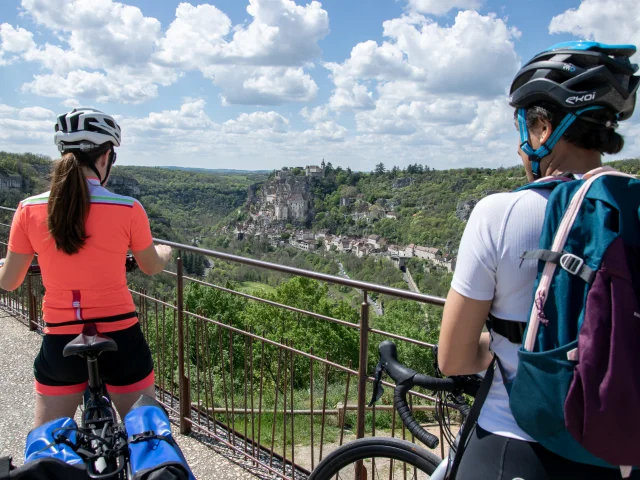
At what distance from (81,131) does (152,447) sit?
4.46 feet

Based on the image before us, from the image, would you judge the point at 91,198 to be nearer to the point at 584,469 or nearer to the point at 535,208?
the point at 535,208

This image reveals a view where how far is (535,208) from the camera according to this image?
1146 mm

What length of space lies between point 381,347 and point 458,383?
0.27 meters

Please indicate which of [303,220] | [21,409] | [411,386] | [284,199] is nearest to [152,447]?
[411,386]

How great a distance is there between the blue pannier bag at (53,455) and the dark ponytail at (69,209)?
705 mm

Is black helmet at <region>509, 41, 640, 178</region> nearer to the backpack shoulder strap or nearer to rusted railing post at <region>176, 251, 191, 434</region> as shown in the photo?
the backpack shoulder strap

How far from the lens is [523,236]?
1.14 m

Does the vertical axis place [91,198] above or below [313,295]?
above

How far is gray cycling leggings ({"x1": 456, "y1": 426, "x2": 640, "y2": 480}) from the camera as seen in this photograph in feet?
3.85

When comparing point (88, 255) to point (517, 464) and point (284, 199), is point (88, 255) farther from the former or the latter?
point (284, 199)

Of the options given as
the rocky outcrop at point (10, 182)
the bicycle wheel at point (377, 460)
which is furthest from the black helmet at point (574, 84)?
the rocky outcrop at point (10, 182)

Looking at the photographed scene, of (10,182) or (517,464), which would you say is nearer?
(517,464)

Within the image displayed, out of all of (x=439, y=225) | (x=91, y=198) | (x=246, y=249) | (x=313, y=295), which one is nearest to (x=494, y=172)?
(x=439, y=225)

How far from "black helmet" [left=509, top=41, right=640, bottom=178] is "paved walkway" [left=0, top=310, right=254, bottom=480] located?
2850 millimetres
